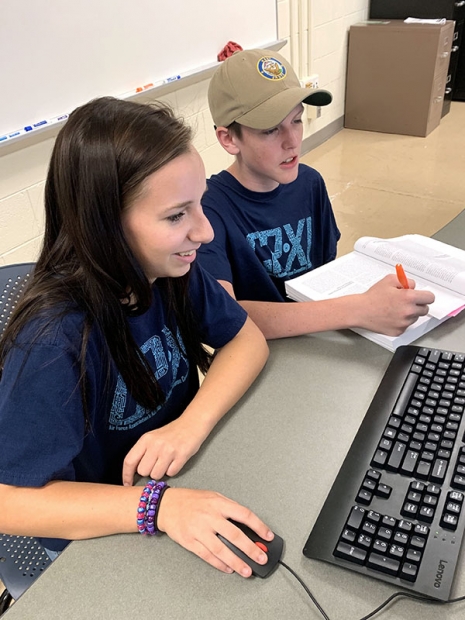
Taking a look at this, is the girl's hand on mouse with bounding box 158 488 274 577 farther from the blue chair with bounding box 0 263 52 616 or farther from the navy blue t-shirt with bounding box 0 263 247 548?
the blue chair with bounding box 0 263 52 616

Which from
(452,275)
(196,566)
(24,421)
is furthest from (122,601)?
(452,275)

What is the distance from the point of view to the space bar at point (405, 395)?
2.33ft

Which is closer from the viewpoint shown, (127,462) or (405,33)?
(127,462)

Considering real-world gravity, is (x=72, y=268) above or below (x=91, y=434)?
above

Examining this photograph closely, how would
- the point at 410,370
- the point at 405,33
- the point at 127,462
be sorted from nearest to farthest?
the point at 127,462 < the point at 410,370 < the point at 405,33

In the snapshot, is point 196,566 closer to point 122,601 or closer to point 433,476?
point 122,601

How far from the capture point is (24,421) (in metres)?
0.62

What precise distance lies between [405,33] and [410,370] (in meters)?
3.32

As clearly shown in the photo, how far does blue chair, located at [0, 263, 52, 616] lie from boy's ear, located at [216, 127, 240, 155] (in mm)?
564

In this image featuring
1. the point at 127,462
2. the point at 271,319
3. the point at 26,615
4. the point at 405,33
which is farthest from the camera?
the point at 405,33

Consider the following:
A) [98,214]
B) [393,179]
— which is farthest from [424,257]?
[393,179]

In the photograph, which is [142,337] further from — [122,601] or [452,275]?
[452,275]

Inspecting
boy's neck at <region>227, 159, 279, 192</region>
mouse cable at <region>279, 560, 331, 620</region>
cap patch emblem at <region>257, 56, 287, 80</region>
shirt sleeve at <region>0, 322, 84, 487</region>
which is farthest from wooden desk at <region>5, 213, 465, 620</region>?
cap patch emblem at <region>257, 56, 287, 80</region>

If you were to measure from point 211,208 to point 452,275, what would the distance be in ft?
1.64
